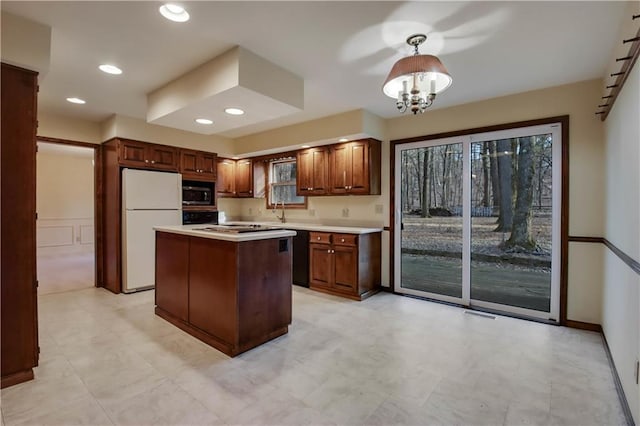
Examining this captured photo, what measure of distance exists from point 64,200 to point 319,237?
24.2ft

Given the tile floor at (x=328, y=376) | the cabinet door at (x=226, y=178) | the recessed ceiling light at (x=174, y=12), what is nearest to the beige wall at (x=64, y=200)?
the cabinet door at (x=226, y=178)

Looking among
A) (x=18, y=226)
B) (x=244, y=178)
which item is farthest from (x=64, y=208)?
(x=18, y=226)

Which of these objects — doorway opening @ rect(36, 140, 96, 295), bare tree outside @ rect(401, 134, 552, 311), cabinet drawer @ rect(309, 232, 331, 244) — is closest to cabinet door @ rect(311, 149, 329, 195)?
cabinet drawer @ rect(309, 232, 331, 244)

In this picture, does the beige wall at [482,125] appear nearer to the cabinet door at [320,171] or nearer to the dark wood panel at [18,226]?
the cabinet door at [320,171]

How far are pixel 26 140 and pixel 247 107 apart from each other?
1.71m

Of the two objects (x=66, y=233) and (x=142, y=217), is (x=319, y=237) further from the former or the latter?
(x=66, y=233)

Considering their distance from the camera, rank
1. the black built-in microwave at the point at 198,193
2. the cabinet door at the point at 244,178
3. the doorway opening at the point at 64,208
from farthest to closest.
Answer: the doorway opening at the point at 64,208 → the cabinet door at the point at 244,178 → the black built-in microwave at the point at 198,193

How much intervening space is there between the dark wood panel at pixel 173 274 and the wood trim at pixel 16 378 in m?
1.16

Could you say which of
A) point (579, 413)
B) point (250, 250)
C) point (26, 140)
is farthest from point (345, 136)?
point (579, 413)

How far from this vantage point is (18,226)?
2.19 metres

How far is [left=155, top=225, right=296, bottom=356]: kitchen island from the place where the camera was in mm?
2611

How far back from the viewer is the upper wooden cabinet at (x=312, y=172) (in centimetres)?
492

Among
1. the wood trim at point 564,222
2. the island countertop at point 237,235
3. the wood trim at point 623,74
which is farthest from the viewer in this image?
the wood trim at point 564,222

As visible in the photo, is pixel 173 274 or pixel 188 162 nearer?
pixel 173 274
